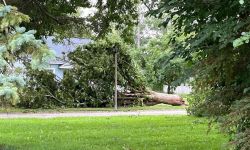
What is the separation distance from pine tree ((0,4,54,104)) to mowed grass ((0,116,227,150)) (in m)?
4.57

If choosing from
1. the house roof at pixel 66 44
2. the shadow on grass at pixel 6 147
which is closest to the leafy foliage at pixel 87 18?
the house roof at pixel 66 44

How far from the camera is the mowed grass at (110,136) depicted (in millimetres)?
9438

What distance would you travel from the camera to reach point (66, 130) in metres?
12.6

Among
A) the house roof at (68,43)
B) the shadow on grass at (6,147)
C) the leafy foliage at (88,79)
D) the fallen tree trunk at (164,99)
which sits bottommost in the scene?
the shadow on grass at (6,147)

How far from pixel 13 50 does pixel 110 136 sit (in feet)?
23.4

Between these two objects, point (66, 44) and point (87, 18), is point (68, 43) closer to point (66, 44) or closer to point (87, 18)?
point (66, 44)

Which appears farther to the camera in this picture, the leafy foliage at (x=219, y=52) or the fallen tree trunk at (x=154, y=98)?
the fallen tree trunk at (x=154, y=98)

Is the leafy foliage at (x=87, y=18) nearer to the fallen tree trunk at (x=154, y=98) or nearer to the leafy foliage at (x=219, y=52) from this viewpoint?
the leafy foliage at (x=219, y=52)

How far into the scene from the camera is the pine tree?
4.17 meters

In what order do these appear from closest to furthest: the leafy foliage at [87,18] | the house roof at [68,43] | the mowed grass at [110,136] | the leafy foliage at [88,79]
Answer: the mowed grass at [110,136]
the leafy foliage at [87,18]
the house roof at [68,43]
the leafy foliage at [88,79]

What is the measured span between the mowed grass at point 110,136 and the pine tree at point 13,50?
4.57 meters

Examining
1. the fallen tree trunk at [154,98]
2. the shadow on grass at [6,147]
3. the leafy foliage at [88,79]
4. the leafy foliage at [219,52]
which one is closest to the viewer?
the leafy foliage at [219,52]

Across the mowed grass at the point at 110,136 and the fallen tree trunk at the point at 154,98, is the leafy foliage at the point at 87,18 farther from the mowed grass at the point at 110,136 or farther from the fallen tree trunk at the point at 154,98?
the fallen tree trunk at the point at 154,98

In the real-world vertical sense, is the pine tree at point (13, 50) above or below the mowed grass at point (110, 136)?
above
